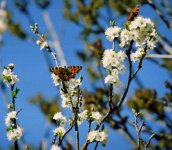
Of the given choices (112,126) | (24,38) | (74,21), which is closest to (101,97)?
(112,126)

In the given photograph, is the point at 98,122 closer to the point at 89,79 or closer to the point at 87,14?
the point at 87,14

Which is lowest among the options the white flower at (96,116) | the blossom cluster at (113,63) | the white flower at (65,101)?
the white flower at (96,116)

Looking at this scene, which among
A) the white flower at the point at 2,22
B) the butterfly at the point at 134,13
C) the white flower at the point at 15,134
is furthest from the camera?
the white flower at the point at 15,134

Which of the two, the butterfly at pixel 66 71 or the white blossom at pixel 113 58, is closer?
the butterfly at pixel 66 71

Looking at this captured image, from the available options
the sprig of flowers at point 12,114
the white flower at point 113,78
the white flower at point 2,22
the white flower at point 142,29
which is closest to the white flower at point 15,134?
the sprig of flowers at point 12,114

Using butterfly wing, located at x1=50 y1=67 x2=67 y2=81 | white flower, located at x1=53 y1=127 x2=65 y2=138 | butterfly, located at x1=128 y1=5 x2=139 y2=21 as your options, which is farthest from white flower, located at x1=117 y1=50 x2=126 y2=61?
white flower, located at x1=53 y1=127 x2=65 y2=138

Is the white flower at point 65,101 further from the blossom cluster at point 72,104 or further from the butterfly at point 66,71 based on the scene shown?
the butterfly at point 66,71

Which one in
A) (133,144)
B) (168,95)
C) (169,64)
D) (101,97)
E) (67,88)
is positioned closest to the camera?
(67,88)
